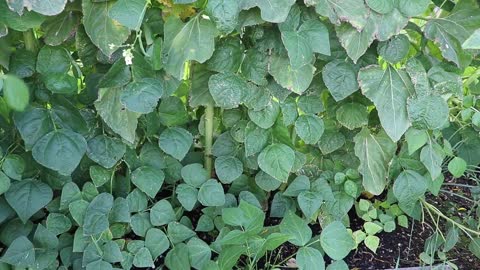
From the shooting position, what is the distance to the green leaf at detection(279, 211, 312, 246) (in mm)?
1852

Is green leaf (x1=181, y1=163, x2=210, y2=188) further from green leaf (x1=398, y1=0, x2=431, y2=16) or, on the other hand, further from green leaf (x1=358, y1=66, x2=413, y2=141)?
green leaf (x1=398, y1=0, x2=431, y2=16)

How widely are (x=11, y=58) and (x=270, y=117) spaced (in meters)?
0.77

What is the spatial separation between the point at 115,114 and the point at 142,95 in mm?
134

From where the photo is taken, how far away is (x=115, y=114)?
1697 millimetres

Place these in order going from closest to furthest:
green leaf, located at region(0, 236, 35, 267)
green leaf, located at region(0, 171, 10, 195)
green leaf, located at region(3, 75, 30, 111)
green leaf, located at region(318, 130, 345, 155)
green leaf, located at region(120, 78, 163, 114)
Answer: green leaf, located at region(3, 75, 30, 111)
green leaf, located at region(120, 78, 163, 114)
green leaf, located at region(0, 171, 10, 195)
green leaf, located at region(0, 236, 35, 267)
green leaf, located at region(318, 130, 345, 155)

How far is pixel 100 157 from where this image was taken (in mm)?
1829

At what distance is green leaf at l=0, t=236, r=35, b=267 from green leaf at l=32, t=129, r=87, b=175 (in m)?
0.29

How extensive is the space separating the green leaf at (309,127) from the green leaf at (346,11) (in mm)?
364

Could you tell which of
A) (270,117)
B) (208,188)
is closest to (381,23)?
(270,117)

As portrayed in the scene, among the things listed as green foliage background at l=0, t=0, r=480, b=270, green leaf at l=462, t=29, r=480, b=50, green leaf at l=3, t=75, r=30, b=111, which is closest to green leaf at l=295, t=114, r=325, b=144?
green foliage background at l=0, t=0, r=480, b=270

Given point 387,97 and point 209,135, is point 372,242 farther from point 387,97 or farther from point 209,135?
point 209,135

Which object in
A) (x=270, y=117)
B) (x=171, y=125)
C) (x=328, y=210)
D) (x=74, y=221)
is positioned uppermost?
(x=270, y=117)

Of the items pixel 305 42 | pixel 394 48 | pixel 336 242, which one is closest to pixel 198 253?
pixel 336 242

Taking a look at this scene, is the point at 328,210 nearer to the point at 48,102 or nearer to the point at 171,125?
the point at 171,125
